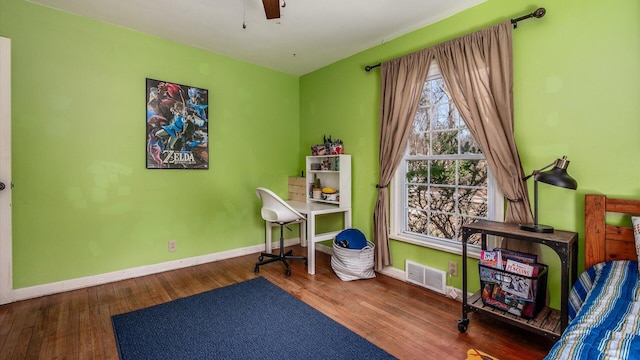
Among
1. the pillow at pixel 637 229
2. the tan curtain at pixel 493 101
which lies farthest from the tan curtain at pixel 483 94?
the pillow at pixel 637 229

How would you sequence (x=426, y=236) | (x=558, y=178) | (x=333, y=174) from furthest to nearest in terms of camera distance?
(x=333, y=174), (x=426, y=236), (x=558, y=178)

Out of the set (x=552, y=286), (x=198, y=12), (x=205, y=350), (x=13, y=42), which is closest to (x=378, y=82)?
(x=198, y=12)

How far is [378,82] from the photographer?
3.26 m

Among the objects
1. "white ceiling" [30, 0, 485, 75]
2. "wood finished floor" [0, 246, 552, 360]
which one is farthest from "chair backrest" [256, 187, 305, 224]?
"white ceiling" [30, 0, 485, 75]

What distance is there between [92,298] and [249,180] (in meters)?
2.00

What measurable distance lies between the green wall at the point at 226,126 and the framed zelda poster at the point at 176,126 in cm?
10

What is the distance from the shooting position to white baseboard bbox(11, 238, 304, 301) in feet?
8.36

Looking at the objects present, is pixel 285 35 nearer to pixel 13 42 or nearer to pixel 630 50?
pixel 13 42

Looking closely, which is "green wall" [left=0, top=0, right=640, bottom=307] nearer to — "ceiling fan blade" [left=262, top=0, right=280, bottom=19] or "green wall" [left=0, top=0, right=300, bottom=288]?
"green wall" [left=0, top=0, right=300, bottom=288]

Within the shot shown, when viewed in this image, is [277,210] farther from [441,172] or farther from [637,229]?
[637,229]

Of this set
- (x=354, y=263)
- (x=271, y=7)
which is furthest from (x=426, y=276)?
(x=271, y=7)

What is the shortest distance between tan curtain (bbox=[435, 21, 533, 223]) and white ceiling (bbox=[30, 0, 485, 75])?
41 centimetres

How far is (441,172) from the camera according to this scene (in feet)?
9.27

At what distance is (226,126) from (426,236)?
268 centimetres
